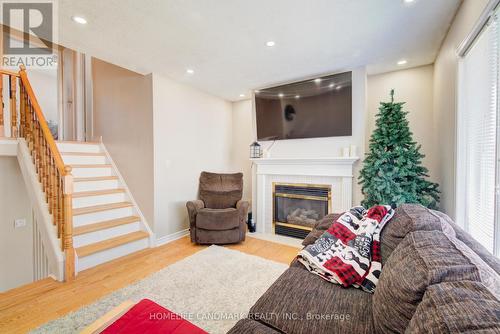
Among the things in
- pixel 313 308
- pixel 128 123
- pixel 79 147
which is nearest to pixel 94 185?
pixel 79 147

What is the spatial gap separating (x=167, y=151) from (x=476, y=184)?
3482mm

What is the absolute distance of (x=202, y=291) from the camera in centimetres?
203

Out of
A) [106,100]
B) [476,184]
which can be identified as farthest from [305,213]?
[106,100]

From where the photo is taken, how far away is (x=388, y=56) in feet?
8.86

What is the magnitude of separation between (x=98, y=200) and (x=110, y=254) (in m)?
0.98

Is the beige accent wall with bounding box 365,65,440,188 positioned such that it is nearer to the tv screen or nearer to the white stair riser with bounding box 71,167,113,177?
the tv screen

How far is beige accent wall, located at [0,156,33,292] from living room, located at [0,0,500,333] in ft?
0.06

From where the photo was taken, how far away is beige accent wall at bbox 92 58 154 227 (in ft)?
10.6

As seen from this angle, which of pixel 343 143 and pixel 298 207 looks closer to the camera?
pixel 343 143

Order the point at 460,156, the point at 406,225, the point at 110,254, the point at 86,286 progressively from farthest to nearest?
1. the point at 110,254
2. the point at 86,286
3. the point at 460,156
4. the point at 406,225

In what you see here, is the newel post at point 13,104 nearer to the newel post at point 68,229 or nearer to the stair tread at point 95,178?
the stair tread at point 95,178

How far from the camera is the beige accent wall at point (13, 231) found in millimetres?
2840

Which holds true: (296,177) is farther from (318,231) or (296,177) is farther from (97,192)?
(97,192)

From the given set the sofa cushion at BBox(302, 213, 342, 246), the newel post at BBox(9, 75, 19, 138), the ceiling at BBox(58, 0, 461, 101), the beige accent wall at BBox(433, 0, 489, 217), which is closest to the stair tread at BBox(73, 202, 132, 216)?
the newel post at BBox(9, 75, 19, 138)
